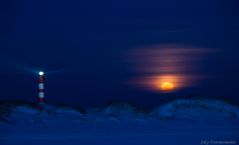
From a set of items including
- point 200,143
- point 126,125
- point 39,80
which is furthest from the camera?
point 39,80

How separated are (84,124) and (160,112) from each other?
2369mm

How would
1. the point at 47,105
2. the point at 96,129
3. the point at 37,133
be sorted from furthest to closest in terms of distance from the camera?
the point at 47,105, the point at 96,129, the point at 37,133

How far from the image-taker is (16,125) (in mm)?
10195

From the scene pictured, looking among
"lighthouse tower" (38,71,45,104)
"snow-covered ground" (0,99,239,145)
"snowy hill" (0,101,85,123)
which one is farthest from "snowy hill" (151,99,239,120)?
"lighthouse tower" (38,71,45,104)

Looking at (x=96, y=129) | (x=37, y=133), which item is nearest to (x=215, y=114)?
(x=96, y=129)

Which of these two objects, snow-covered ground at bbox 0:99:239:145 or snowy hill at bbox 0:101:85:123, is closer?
snow-covered ground at bbox 0:99:239:145

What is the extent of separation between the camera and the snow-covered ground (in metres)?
7.49

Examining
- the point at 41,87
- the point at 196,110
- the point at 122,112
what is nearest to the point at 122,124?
the point at 122,112

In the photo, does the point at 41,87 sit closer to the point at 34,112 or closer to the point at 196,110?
the point at 34,112

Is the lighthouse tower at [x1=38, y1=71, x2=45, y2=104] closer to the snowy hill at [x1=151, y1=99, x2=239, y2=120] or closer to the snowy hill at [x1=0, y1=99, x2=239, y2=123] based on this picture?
the snowy hill at [x1=0, y1=99, x2=239, y2=123]

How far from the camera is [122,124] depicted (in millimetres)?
10328

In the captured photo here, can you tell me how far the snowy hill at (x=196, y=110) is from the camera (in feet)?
39.1

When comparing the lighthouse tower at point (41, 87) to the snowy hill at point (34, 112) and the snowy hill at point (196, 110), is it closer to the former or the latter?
the snowy hill at point (34, 112)

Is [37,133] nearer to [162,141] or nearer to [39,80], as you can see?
[162,141]
